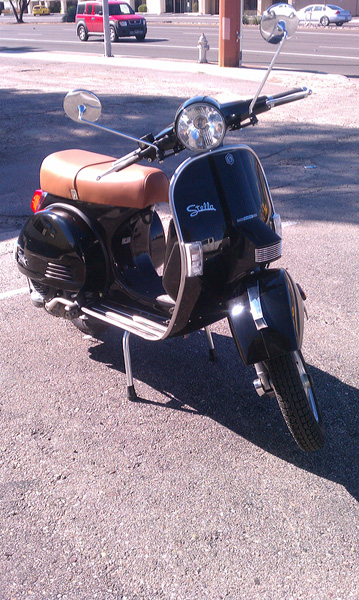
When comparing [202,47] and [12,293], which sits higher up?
[12,293]

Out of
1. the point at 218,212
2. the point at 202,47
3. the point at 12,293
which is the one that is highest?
the point at 218,212

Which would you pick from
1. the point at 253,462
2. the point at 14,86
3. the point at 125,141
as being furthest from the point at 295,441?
the point at 14,86

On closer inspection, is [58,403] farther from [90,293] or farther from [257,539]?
[257,539]

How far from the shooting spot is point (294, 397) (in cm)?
270

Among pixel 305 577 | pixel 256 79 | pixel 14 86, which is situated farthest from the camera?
pixel 256 79

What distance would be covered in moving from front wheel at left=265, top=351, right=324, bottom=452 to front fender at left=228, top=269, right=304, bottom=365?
74 millimetres

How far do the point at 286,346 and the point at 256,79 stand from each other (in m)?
14.1

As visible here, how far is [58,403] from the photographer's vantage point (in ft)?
11.3

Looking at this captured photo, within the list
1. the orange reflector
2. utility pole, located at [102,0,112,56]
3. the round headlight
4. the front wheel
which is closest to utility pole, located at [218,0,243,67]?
utility pole, located at [102,0,112,56]

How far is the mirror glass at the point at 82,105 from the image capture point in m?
3.06

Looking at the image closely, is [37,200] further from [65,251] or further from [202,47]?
[202,47]

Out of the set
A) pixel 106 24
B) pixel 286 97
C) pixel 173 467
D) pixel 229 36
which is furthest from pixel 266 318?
pixel 106 24

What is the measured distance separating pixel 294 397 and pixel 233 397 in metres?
0.77

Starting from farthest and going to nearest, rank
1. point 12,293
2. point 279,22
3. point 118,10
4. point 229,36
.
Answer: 1. point 118,10
2. point 229,36
3. point 12,293
4. point 279,22
